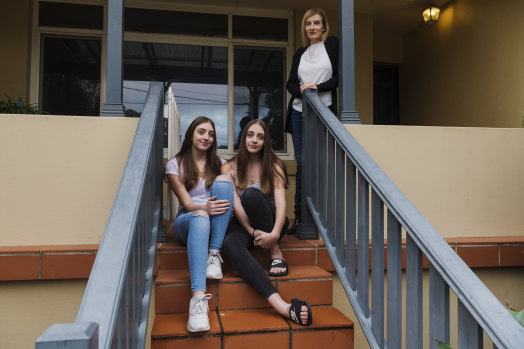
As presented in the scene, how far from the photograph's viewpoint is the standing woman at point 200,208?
5.67 ft

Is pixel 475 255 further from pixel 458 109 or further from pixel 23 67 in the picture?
pixel 23 67

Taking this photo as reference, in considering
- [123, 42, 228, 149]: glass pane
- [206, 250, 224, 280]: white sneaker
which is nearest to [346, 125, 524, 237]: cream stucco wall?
[206, 250, 224, 280]: white sneaker

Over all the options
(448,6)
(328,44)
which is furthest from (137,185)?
(448,6)

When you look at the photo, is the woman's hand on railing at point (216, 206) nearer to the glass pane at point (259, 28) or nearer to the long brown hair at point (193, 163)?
the long brown hair at point (193, 163)

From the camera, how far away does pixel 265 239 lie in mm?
1988

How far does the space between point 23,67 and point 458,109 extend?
16.5 ft

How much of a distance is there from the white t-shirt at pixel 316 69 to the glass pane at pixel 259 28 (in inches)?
97.4

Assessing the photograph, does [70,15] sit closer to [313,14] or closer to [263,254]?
[313,14]

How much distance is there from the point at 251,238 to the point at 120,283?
1147 mm

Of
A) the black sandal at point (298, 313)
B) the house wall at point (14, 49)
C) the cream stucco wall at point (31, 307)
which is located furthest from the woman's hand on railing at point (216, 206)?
the house wall at point (14, 49)

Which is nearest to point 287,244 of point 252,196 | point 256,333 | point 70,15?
point 252,196

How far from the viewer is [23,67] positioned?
4.33m

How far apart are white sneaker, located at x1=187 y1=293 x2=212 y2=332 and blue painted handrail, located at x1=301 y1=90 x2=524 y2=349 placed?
64 centimetres

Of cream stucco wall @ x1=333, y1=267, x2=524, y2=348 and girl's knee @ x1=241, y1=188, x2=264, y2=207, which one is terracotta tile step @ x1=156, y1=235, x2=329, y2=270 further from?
cream stucco wall @ x1=333, y1=267, x2=524, y2=348
